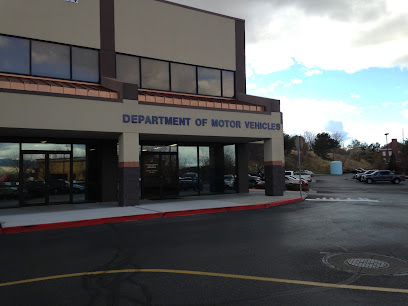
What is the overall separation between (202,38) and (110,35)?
5.30 metres

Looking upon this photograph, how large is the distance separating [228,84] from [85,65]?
824 centimetres

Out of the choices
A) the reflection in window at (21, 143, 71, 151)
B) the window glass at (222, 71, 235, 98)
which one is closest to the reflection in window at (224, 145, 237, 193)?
the window glass at (222, 71, 235, 98)

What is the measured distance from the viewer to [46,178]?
16.3 meters

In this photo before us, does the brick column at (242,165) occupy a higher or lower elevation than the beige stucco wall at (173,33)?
lower

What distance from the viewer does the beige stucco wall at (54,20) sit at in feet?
49.8

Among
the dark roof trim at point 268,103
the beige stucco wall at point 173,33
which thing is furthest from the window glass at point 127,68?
the dark roof trim at point 268,103

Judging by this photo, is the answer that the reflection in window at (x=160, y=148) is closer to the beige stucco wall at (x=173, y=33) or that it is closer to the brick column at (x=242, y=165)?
the brick column at (x=242, y=165)

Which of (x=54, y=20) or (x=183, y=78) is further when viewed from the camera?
(x=183, y=78)

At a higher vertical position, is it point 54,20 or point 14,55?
point 54,20

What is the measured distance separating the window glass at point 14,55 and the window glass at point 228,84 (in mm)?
10326

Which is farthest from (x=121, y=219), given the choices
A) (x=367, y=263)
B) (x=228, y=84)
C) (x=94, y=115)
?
(x=228, y=84)

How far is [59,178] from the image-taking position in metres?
16.7

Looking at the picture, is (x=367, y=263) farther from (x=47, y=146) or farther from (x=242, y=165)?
(x=242, y=165)

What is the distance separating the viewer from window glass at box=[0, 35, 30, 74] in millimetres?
15078
